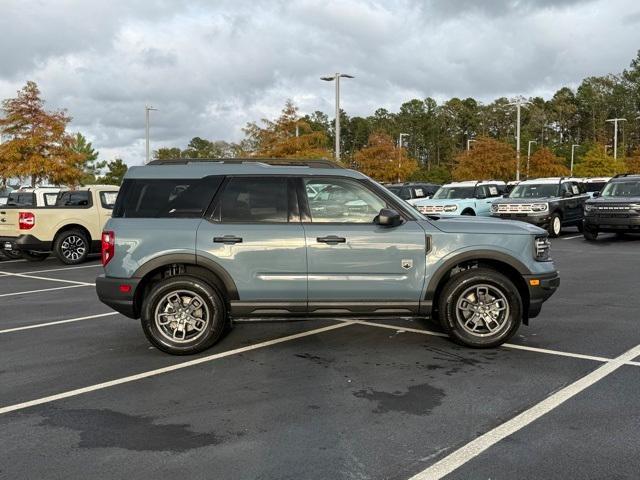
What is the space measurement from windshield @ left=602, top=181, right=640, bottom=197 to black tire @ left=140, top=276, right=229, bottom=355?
15138 millimetres

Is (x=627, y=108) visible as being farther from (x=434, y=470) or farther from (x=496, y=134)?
(x=434, y=470)

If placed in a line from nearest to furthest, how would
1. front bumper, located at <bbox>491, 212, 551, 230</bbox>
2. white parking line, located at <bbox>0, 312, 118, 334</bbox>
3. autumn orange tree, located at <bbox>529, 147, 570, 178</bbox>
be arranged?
white parking line, located at <bbox>0, 312, 118, 334</bbox> → front bumper, located at <bbox>491, 212, 551, 230</bbox> → autumn orange tree, located at <bbox>529, 147, 570, 178</bbox>

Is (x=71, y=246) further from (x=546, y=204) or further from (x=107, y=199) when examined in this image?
(x=546, y=204)

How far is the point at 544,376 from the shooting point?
5328 millimetres

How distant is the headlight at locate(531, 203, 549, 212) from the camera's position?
62.6ft

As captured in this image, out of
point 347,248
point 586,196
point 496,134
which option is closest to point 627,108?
point 496,134

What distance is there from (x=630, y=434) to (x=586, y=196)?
18.8 meters

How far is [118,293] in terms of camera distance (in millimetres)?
6074

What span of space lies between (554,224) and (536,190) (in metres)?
1.74

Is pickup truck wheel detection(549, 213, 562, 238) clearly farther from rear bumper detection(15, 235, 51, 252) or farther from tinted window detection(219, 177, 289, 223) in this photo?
tinted window detection(219, 177, 289, 223)

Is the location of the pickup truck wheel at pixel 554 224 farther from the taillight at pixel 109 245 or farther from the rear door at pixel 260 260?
the taillight at pixel 109 245

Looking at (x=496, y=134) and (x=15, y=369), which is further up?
(x=496, y=134)

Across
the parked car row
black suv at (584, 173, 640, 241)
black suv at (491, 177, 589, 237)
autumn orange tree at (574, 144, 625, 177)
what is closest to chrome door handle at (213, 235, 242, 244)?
the parked car row

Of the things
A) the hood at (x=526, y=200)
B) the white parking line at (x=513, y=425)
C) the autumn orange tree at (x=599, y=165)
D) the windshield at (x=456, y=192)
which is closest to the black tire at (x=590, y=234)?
the hood at (x=526, y=200)
